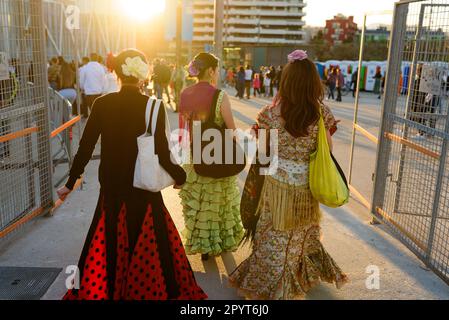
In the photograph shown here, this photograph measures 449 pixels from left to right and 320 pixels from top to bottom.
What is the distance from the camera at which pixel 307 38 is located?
15575 cm

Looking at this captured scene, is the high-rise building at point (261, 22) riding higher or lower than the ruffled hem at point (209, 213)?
higher

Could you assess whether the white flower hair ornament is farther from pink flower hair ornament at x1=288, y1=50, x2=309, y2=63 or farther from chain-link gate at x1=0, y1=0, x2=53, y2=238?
chain-link gate at x1=0, y1=0, x2=53, y2=238

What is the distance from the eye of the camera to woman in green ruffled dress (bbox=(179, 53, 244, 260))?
13.0 ft

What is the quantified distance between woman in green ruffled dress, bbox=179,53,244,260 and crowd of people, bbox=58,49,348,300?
0.03 metres

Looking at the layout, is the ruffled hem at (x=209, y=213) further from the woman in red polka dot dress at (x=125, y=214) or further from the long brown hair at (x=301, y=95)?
the long brown hair at (x=301, y=95)

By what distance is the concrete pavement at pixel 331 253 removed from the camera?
3.86m

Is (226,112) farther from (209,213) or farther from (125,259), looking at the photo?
(125,259)

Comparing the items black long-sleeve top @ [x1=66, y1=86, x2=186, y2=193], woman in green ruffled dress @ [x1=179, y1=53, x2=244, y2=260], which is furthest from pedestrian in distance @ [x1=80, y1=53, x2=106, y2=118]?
black long-sleeve top @ [x1=66, y1=86, x2=186, y2=193]

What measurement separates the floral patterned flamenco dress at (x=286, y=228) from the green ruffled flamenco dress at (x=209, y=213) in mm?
650

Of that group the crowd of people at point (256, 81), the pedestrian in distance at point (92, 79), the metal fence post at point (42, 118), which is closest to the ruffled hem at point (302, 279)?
the metal fence post at point (42, 118)

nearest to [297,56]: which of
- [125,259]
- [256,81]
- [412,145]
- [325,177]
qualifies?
[325,177]

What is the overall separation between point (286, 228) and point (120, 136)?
1.42m

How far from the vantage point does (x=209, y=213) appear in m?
4.26
